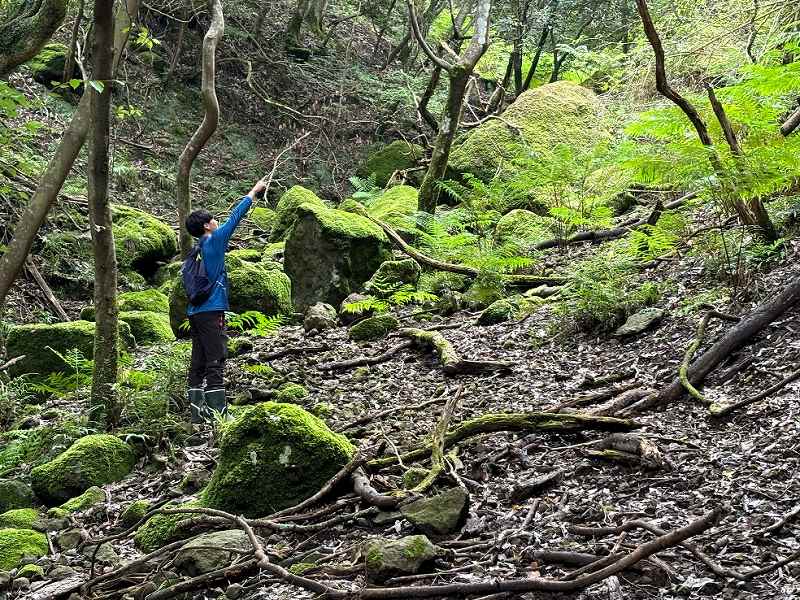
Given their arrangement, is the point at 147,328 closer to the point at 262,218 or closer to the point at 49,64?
the point at 262,218

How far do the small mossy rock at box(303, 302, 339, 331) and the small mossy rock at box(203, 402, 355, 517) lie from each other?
4078 mm

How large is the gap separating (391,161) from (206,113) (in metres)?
7.92

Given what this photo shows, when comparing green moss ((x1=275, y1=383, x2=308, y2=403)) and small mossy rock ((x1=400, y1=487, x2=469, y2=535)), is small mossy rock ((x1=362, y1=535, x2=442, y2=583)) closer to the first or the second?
small mossy rock ((x1=400, y1=487, x2=469, y2=535))

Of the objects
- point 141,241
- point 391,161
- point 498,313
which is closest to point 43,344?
point 141,241

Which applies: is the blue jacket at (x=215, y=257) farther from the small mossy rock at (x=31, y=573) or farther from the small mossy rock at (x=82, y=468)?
the small mossy rock at (x=31, y=573)

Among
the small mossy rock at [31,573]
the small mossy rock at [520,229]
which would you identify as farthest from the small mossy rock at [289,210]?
the small mossy rock at [31,573]

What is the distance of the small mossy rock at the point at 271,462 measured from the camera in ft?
14.7

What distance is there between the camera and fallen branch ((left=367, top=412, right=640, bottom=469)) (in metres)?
4.48

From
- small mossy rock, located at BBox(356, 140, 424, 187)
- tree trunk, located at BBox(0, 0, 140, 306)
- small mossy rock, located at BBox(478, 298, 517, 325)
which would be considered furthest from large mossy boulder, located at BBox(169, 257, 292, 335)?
small mossy rock, located at BBox(356, 140, 424, 187)

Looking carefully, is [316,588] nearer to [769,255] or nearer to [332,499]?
[332,499]

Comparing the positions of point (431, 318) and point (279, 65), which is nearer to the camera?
point (431, 318)

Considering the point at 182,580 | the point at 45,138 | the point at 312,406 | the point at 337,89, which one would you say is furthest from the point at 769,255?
the point at 337,89

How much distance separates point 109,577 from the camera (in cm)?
393

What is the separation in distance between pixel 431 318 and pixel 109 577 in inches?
204
